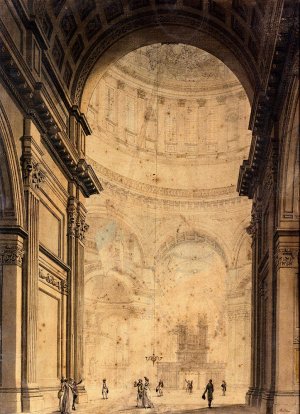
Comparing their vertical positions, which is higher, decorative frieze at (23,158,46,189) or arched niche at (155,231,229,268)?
decorative frieze at (23,158,46,189)

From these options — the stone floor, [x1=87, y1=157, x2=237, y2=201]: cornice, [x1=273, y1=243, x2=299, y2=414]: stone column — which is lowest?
the stone floor

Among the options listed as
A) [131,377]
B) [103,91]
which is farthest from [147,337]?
[103,91]

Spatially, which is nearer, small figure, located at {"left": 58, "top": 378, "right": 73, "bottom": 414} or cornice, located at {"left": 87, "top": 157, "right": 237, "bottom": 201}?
small figure, located at {"left": 58, "top": 378, "right": 73, "bottom": 414}

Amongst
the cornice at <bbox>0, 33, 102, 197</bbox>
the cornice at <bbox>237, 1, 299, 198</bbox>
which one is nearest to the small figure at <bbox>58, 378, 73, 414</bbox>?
the cornice at <bbox>0, 33, 102, 197</bbox>

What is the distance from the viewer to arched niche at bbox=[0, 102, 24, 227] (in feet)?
45.3

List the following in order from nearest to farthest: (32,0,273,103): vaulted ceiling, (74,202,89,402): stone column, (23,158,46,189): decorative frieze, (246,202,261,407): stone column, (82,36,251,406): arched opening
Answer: (23,158,46,189): decorative frieze < (32,0,273,103): vaulted ceiling < (246,202,261,407): stone column < (74,202,89,402): stone column < (82,36,251,406): arched opening

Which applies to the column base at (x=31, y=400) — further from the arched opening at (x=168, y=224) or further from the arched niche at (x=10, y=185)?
the arched opening at (x=168, y=224)

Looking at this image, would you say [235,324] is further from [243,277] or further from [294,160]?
[294,160]

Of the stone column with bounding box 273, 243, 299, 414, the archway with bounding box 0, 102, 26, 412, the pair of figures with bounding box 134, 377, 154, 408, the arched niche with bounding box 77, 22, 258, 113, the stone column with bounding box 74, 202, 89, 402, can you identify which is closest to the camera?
the archway with bounding box 0, 102, 26, 412

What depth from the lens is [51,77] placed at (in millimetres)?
17531

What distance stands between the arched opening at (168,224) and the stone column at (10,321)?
7660 millimetres

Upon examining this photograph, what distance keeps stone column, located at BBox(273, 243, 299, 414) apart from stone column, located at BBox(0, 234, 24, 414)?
5741 millimetres

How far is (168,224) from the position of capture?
23.9m

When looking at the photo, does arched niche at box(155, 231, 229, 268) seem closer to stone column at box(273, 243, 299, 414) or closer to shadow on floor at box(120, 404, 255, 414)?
shadow on floor at box(120, 404, 255, 414)
